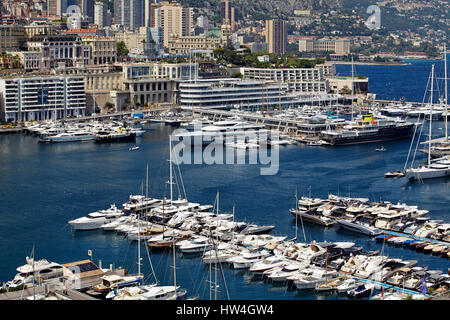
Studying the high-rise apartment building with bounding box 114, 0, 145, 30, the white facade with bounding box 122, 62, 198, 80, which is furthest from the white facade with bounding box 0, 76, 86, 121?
the high-rise apartment building with bounding box 114, 0, 145, 30

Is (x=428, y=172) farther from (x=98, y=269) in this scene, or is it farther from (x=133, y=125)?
(x=133, y=125)

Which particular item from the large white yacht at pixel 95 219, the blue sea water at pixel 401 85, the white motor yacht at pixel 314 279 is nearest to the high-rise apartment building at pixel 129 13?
the blue sea water at pixel 401 85

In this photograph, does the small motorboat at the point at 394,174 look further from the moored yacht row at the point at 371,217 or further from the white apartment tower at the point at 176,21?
the white apartment tower at the point at 176,21

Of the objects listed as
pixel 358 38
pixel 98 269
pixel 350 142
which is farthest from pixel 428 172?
pixel 358 38

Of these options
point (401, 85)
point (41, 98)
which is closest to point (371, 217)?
point (41, 98)
